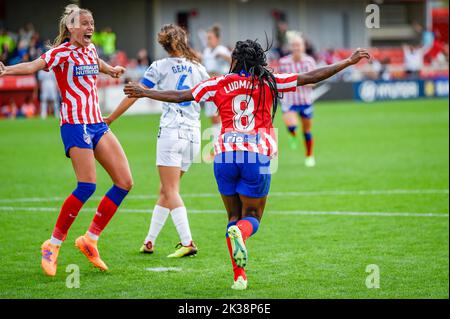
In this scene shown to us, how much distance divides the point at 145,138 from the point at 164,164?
1546 centimetres

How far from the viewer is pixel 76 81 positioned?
820 cm

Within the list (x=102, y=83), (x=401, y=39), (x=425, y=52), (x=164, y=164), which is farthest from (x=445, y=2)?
(x=164, y=164)

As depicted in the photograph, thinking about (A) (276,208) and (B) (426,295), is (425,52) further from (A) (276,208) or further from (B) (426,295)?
(B) (426,295)

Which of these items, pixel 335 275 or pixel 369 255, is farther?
pixel 369 255

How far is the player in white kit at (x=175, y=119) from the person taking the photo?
9.06 meters

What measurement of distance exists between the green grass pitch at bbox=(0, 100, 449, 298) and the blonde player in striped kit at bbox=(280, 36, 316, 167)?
0.61 m

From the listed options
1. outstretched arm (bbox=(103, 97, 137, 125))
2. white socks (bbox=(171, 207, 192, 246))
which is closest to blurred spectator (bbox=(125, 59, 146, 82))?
white socks (bbox=(171, 207, 192, 246))

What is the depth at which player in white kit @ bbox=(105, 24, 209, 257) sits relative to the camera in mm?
9062

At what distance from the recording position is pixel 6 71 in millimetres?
7586

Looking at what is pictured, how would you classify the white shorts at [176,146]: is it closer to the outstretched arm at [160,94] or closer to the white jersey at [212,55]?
the outstretched arm at [160,94]

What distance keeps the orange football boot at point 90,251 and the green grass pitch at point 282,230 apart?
0.37 feet

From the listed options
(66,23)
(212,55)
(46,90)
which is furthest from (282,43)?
(66,23)

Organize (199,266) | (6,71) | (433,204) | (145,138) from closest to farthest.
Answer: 1. (6,71)
2. (199,266)
3. (433,204)
4. (145,138)

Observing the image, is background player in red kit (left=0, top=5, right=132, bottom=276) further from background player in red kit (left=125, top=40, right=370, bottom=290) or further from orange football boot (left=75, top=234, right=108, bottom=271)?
background player in red kit (left=125, top=40, right=370, bottom=290)
